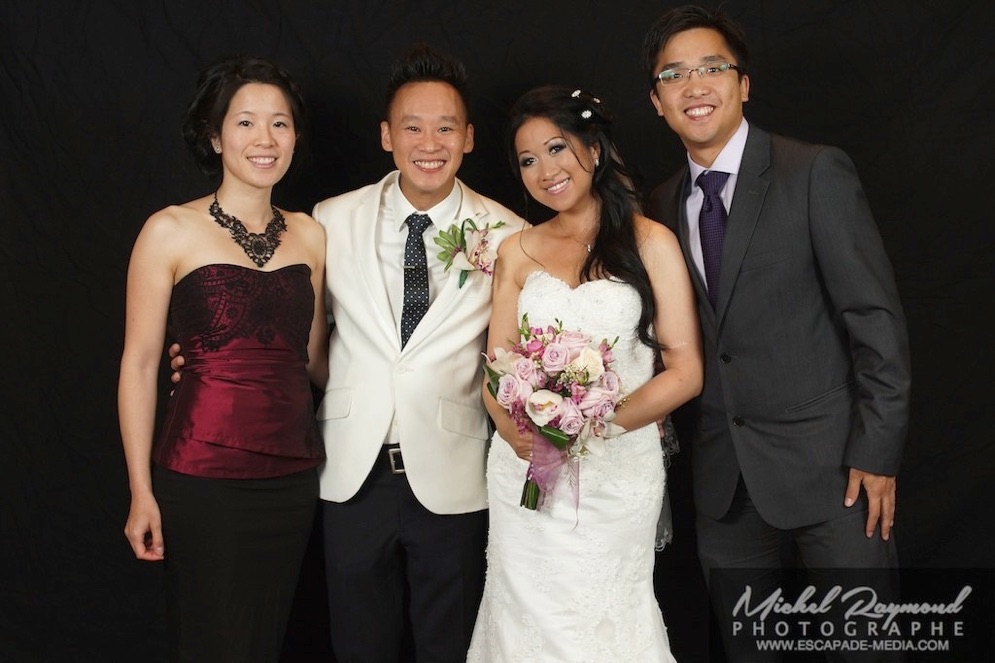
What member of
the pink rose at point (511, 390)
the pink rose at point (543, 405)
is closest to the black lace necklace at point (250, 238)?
the pink rose at point (511, 390)

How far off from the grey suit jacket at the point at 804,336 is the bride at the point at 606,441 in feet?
0.59

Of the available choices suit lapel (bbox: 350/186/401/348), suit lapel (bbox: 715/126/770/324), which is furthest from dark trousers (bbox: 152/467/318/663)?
suit lapel (bbox: 715/126/770/324)

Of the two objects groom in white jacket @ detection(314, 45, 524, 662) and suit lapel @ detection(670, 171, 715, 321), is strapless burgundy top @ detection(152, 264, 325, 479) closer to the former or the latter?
groom in white jacket @ detection(314, 45, 524, 662)

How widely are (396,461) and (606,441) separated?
0.73 metres

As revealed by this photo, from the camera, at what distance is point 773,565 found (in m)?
3.31

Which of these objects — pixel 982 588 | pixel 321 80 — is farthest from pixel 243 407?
pixel 982 588

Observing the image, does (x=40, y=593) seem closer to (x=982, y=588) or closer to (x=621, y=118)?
(x=621, y=118)

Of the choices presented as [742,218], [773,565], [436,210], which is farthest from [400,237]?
[773,565]

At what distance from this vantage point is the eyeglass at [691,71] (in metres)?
3.21

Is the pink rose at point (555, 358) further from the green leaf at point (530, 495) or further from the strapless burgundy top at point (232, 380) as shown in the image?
the strapless burgundy top at point (232, 380)

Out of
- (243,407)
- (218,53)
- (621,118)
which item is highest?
(218,53)

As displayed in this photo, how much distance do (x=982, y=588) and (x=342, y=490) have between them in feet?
8.47

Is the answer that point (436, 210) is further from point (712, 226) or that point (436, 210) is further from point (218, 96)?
point (712, 226)

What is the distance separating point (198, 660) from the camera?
3.15 meters
